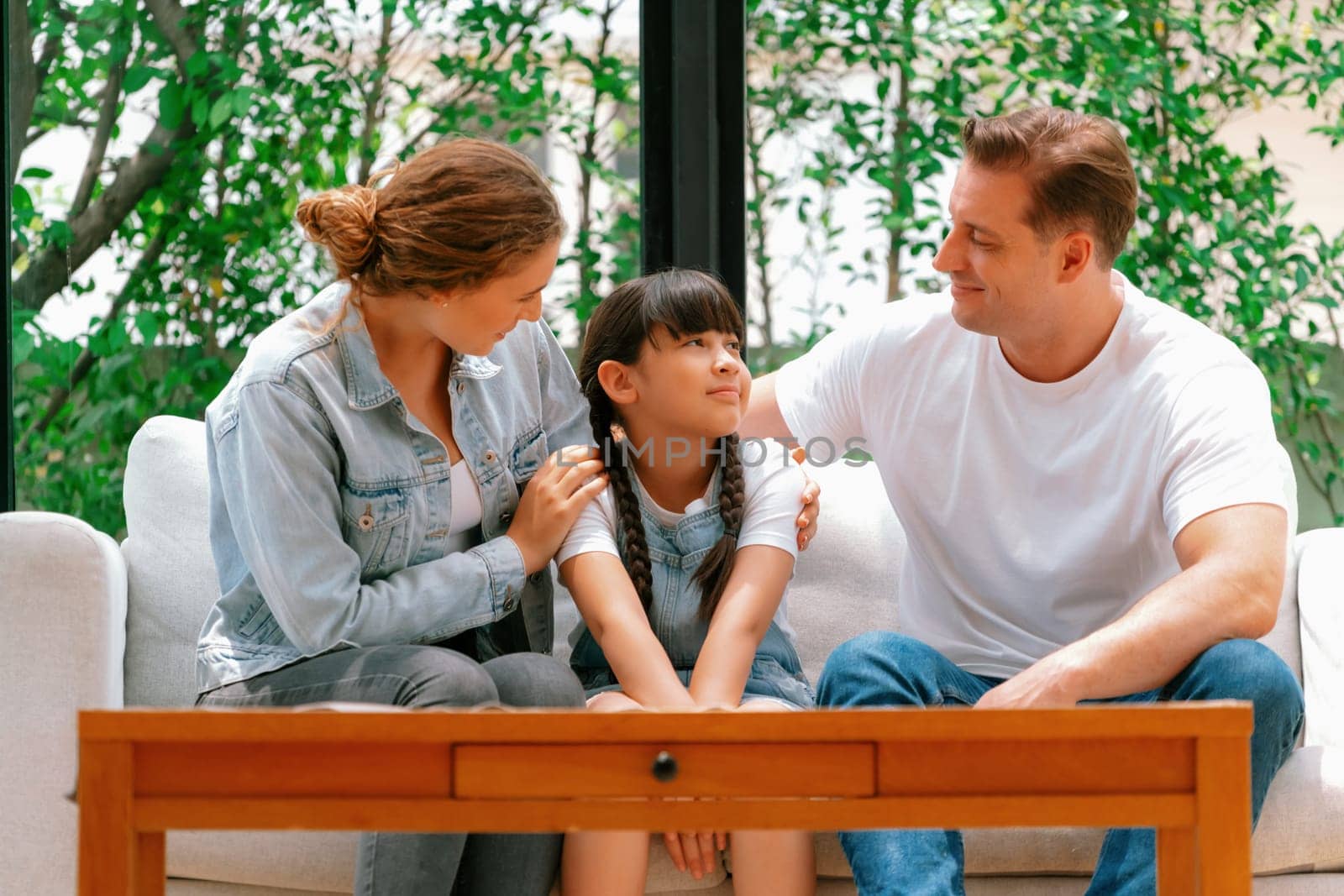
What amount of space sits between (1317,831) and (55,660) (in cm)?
154

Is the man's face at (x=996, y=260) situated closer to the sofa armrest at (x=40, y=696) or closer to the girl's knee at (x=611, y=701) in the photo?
the girl's knee at (x=611, y=701)

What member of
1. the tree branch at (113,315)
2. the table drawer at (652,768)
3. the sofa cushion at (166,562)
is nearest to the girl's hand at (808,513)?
the table drawer at (652,768)

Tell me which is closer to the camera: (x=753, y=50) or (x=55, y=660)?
(x=55, y=660)

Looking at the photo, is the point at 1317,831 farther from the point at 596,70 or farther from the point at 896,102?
the point at 596,70

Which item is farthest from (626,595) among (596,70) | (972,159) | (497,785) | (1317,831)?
(596,70)

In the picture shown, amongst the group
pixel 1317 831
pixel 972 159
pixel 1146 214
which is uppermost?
pixel 1146 214

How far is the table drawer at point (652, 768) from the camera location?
1.18 m

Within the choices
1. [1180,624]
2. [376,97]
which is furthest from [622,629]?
[376,97]

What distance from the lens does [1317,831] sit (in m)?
1.65

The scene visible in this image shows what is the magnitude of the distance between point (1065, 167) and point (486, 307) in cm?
78

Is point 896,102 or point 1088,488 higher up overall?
point 896,102

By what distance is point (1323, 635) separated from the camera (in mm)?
1972

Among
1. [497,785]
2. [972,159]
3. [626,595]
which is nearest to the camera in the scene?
[497,785]

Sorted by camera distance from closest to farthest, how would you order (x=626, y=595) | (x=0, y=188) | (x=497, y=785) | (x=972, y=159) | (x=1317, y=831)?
(x=497, y=785) < (x=1317, y=831) < (x=626, y=595) < (x=972, y=159) < (x=0, y=188)
